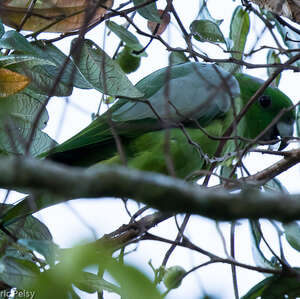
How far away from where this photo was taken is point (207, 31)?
223 cm

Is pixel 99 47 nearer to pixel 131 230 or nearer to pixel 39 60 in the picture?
pixel 39 60

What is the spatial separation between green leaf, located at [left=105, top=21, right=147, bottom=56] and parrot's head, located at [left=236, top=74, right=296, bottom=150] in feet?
2.53

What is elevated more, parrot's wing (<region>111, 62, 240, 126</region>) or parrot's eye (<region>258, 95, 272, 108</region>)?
parrot's eye (<region>258, 95, 272, 108</region>)

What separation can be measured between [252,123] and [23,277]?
1.66 metres

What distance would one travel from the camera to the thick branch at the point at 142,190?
2.38 ft

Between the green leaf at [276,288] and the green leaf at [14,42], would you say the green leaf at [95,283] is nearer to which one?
the green leaf at [276,288]

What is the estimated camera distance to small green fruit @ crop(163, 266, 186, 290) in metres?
1.43

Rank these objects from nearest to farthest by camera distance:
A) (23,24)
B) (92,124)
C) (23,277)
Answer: (23,277)
(23,24)
(92,124)

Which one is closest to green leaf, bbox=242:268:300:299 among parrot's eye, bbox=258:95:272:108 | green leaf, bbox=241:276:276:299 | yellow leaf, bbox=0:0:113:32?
green leaf, bbox=241:276:276:299

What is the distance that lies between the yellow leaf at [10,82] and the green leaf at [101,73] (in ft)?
0.90

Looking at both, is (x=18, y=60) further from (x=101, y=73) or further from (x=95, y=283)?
(x=95, y=283)

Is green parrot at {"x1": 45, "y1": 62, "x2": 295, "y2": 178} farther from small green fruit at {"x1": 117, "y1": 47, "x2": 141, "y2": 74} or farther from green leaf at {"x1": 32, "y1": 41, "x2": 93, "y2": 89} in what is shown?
green leaf at {"x1": 32, "y1": 41, "x2": 93, "y2": 89}

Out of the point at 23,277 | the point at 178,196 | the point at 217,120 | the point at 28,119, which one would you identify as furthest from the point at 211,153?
the point at 178,196

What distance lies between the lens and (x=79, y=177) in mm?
734
